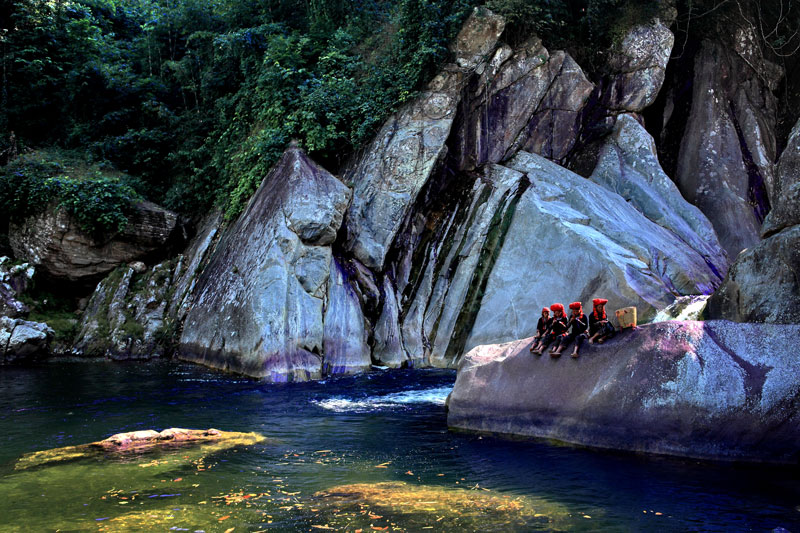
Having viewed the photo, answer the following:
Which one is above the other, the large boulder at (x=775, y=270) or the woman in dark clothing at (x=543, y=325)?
the large boulder at (x=775, y=270)

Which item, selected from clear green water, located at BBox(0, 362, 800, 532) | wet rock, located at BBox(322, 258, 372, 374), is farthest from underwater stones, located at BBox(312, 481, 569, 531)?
wet rock, located at BBox(322, 258, 372, 374)

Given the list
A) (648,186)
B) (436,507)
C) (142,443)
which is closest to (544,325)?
(436,507)

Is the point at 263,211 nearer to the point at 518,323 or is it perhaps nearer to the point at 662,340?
the point at 518,323

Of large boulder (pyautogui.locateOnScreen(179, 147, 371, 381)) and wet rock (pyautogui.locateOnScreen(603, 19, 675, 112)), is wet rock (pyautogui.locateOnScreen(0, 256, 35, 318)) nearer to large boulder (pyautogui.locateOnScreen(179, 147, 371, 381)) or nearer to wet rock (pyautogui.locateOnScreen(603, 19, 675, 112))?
large boulder (pyautogui.locateOnScreen(179, 147, 371, 381))

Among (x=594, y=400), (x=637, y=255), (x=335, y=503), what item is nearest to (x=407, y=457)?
(x=335, y=503)

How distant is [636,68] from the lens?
21172 millimetres

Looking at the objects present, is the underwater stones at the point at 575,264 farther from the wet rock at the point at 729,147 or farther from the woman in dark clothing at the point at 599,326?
the woman in dark clothing at the point at 599,326

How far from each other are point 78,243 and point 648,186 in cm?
1847

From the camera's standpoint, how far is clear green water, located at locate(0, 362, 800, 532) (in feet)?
18.2

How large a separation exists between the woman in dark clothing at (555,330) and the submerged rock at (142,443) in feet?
14.4

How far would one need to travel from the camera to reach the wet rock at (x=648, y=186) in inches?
739

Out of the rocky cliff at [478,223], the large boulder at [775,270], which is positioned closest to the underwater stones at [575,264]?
the rocky cliff at [478,223]

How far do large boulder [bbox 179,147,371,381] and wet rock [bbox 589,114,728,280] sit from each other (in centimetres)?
902

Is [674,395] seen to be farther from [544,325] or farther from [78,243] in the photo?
[78,243]
